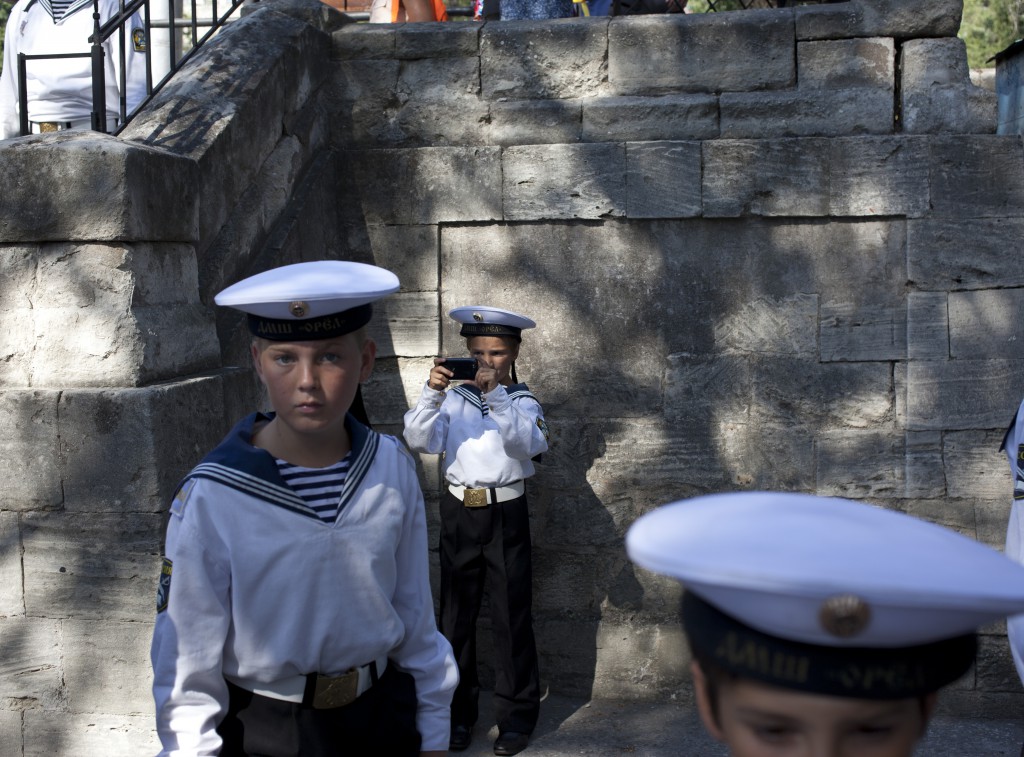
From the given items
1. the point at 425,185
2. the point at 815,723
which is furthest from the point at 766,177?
the point at 815,723

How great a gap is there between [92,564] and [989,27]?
627 inches

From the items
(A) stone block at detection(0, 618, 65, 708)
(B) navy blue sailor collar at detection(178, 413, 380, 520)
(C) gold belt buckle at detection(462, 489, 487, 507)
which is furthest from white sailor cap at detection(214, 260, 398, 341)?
(C) gold belt buckle at detection(462, 489, 487, 507)

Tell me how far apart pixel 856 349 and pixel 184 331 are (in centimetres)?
313

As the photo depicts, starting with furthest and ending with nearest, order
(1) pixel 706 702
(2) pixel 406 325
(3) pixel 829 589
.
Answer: (2) pixel 406 325, (1) pixel 706 702, (3) pixel 829 589

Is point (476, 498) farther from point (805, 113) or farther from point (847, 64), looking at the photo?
point (847, 64)

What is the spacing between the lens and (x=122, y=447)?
12.2ft

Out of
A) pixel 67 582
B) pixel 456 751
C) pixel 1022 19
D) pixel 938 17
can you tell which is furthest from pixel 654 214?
pixel 1022 19

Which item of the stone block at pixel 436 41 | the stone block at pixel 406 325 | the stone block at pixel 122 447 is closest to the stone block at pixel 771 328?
the stone block at pixel 406 325

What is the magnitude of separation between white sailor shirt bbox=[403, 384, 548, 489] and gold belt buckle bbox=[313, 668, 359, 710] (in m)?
2.57

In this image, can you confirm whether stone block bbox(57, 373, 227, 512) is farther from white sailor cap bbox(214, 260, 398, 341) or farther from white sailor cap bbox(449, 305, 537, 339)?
white sailor cap bbox(449, 305, 537, 339)

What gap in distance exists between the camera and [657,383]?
18.4 ft

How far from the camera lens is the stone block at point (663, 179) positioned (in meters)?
5.43

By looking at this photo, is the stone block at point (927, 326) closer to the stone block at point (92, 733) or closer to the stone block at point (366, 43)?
the stone block at point (366, 43)

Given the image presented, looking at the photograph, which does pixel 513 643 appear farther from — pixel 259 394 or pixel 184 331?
pixel 184 331
